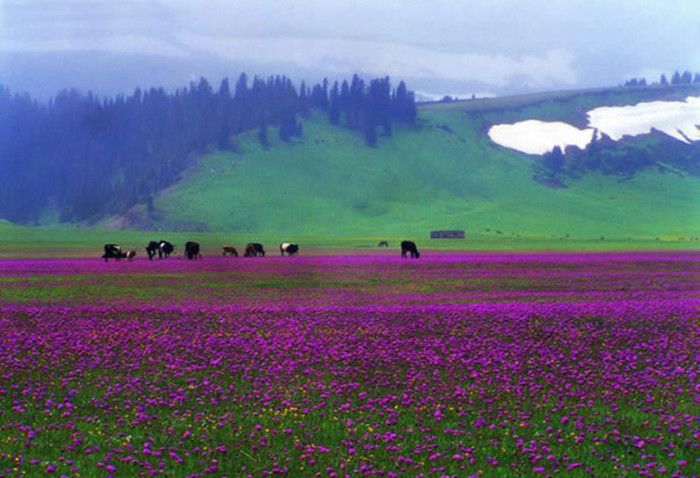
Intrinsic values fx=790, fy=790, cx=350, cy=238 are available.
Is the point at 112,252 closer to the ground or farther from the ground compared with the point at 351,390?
farther from the ground

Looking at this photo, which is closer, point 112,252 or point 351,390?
point 351,390

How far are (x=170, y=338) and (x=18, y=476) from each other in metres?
11.9

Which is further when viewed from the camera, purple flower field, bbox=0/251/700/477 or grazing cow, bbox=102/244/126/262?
grazing cow, bbox=102/244/126/262

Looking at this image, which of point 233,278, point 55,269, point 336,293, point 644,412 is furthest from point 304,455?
point 55,269

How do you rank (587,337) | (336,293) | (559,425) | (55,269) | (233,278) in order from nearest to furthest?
(559,425) → (587,337) → (336,293) → (233,278) → (55,269)

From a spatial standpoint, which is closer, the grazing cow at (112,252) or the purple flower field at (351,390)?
the purple flower field at (351,390)

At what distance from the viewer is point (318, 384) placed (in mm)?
16547

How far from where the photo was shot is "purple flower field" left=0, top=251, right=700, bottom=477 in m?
11.9

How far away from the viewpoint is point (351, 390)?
16281 mm

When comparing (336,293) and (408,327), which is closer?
(408,327)

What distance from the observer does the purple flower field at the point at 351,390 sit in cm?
1187

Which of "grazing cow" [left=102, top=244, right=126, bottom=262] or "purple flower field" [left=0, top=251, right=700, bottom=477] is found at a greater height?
"grazing cow" [left=102, top=244, right=126, bottom=262]

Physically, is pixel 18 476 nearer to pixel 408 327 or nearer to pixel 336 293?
pixel 408 327

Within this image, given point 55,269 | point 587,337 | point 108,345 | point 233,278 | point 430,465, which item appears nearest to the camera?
point 430,465
